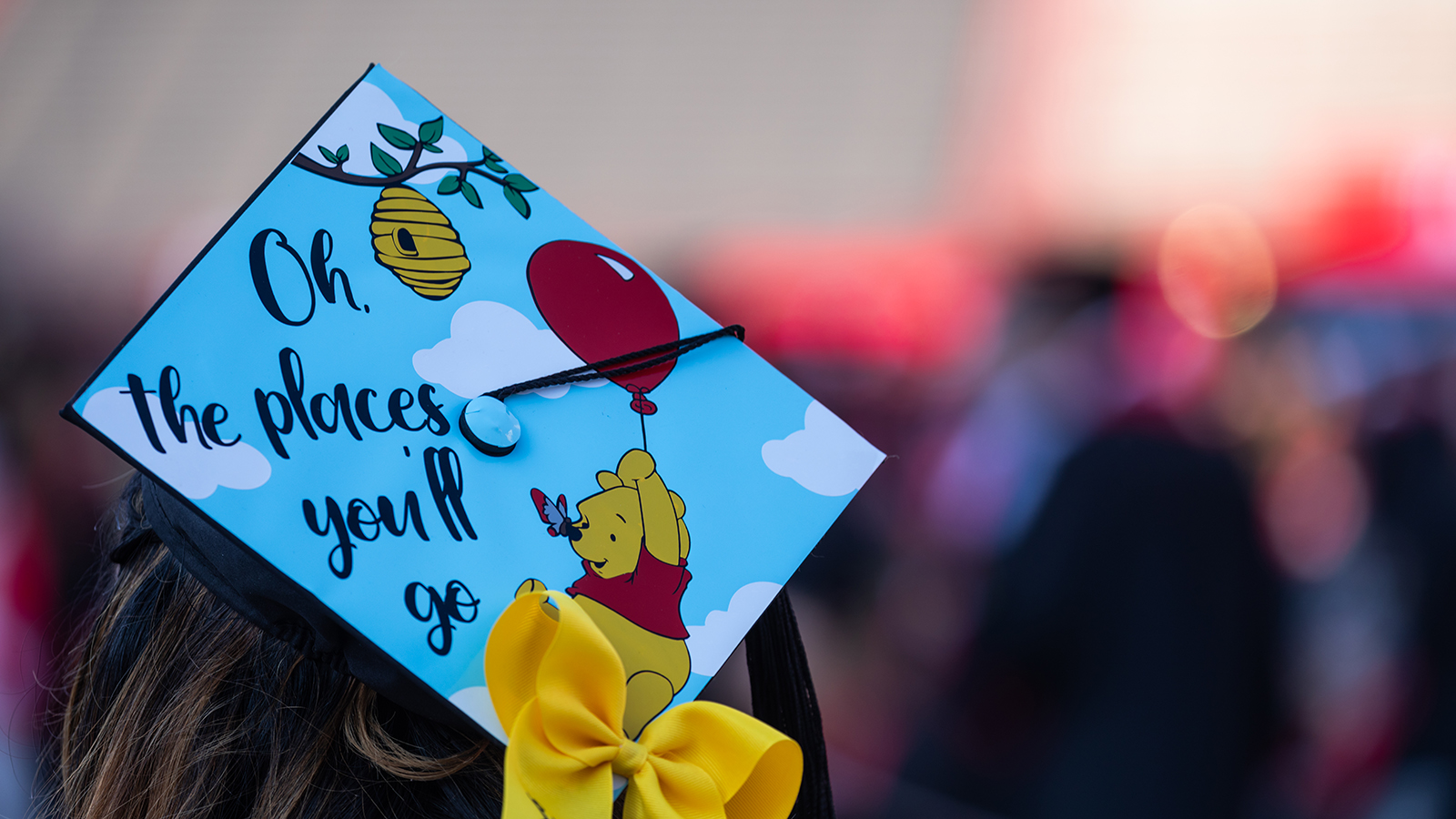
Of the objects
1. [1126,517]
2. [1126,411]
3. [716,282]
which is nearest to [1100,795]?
[1126,517]

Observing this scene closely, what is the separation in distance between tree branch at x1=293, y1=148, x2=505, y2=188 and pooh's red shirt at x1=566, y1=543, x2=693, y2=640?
31cm

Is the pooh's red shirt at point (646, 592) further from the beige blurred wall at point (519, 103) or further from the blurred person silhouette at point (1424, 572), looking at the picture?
the beige blurred wall at point (519, 103)

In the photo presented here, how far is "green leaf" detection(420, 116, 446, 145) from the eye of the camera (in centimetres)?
68

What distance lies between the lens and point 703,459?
0.66m

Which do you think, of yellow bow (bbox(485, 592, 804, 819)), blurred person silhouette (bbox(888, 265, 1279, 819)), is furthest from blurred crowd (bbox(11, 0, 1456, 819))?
yellow bow (bbox(485, 592, 804, 819))

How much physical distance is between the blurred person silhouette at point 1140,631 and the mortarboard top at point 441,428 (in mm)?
1526

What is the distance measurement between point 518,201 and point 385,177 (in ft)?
0.33

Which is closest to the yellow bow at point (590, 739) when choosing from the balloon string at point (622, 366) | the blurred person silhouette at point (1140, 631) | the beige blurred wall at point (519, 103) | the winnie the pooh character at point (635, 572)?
the winnie the pooh character at point (635, 572)

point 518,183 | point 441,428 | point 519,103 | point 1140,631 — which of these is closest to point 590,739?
point 441,428

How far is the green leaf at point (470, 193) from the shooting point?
681 millimetres

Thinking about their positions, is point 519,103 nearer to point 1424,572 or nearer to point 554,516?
point 1424,572

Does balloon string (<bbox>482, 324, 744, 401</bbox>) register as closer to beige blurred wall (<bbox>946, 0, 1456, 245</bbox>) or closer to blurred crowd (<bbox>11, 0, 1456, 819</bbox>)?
blurred crowd (<bbox>11, 0, 1456, 819</bbox>)

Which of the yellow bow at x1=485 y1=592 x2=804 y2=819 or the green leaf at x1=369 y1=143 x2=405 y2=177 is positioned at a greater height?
the green leaf at x1=369 y1=143 x2=405 y2=177

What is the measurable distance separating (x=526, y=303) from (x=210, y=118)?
20.4ft
